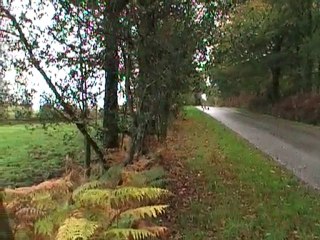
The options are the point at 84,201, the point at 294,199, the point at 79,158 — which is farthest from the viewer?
the point at 79,158

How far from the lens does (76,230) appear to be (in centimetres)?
400

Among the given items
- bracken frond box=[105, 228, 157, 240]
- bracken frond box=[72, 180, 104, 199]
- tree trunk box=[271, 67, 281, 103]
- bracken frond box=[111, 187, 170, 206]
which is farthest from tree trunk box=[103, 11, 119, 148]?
tree trunk box=[271, 67, 281, 103]

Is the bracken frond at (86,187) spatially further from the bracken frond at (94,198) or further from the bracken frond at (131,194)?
the bracken frond at (131,194)

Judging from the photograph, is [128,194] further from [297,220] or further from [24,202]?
[297,220]

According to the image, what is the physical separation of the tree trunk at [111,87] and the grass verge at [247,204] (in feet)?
6.46

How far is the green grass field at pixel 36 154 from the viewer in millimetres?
9705

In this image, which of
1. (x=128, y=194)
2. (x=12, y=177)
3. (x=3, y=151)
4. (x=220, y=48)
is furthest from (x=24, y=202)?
(x=3, y=151)

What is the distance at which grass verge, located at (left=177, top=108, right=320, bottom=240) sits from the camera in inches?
251

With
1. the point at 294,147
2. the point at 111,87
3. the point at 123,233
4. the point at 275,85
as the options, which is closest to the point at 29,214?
the point at 123,233

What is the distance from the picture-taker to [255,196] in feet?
27.6

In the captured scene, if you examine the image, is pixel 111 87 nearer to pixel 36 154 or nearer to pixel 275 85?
pixel 36 154

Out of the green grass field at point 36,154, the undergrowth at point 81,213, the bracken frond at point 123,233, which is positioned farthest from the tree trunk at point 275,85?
the bracken frond at point 123,233

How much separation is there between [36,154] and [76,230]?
13142 mm

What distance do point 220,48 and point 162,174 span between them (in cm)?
364
